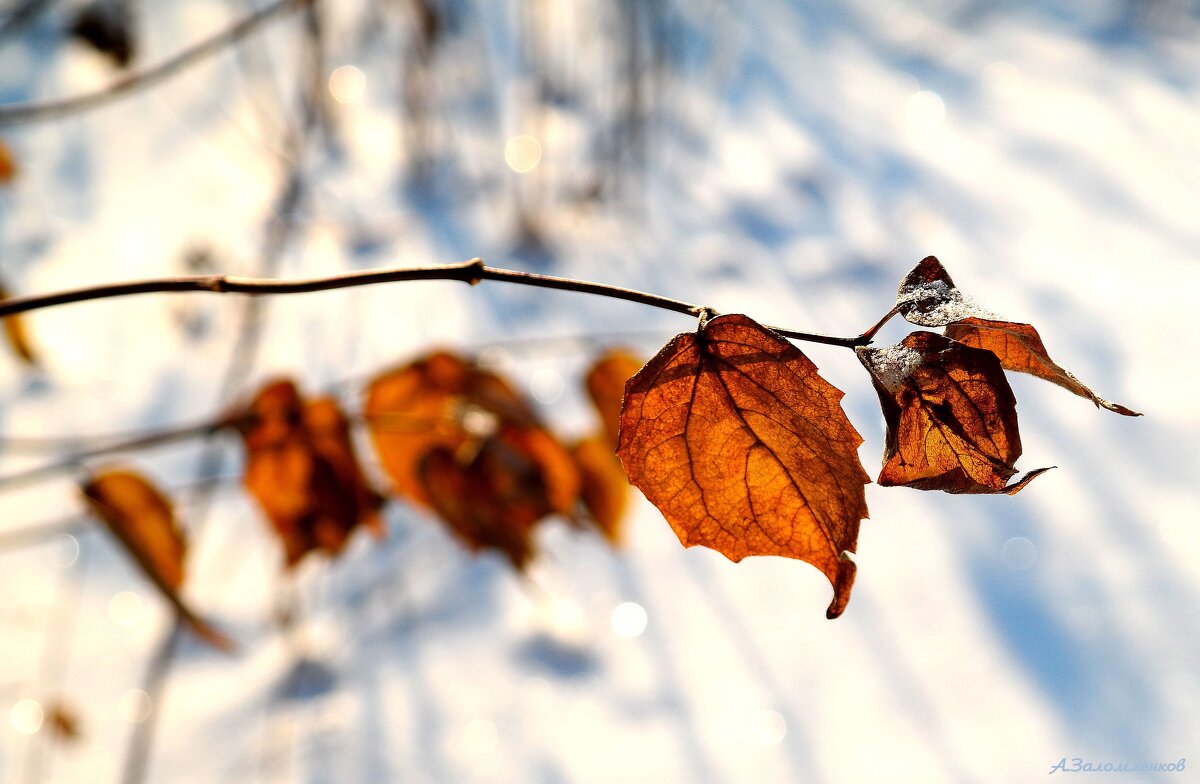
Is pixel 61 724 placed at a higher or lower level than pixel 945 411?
higher

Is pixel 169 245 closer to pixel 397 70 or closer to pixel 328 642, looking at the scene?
pixel 397 70

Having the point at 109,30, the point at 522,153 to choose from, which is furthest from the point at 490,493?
the point at 522,153

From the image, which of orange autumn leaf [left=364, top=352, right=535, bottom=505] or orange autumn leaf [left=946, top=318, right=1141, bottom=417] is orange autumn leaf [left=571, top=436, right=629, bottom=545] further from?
orange autumn leaf [left=946, top=318, right=1141, bottom=417]

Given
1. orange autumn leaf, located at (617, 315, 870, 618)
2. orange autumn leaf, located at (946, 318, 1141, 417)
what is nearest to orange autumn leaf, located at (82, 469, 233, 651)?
orange autumn leaf, located at (617, 315, 870, 618)

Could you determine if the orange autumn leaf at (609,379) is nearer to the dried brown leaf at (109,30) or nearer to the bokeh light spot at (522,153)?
the dried brown leaf at (109,30)

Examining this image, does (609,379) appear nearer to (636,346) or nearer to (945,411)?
(945,411)

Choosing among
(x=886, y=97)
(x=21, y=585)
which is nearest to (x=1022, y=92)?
(x=886, y=97)
